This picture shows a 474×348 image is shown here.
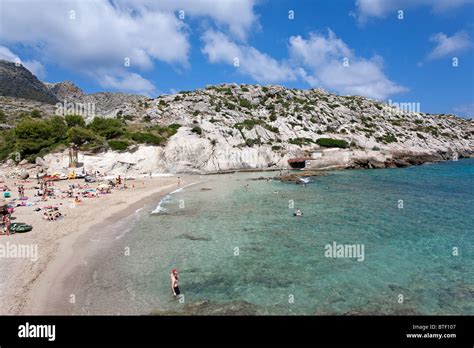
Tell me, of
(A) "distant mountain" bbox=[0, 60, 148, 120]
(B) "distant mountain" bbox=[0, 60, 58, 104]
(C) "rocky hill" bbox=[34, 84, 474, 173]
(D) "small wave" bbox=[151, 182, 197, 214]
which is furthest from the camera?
(B) "distant mountain" bbox=[0, 60, 58, 104]

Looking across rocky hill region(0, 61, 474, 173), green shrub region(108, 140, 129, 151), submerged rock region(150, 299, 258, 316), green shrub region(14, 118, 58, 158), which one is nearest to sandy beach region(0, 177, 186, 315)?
submerged rock region(150, 299, 258, 316)

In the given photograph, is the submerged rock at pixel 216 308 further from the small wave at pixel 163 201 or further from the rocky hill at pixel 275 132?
the rocky hill at pixel 275 132

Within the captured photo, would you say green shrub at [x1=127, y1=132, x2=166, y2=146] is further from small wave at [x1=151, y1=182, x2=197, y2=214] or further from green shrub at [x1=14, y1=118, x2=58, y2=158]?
small wave at [x1=151, y1=182, x2=197, y2=214]

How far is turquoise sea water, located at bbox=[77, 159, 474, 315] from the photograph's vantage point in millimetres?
12211

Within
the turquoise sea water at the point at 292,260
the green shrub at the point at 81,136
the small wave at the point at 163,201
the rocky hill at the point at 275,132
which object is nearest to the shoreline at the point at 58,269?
the turquoise sea water at the point at 292,260

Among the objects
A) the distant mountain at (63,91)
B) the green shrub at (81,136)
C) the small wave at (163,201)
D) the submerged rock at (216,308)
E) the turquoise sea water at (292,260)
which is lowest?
the submerged rock at (216,308)

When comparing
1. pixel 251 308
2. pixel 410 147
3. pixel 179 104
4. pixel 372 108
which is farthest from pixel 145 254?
pixel 372 108

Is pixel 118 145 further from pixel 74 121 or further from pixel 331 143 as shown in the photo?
pixel 331 143

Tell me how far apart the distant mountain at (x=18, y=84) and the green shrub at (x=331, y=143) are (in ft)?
453

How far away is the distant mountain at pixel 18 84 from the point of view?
Result: 460 feet

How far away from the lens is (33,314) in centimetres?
1070

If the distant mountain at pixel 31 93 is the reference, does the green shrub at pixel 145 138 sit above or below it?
below

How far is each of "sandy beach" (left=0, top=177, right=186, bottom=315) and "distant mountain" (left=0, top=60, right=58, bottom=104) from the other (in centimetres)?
13560
